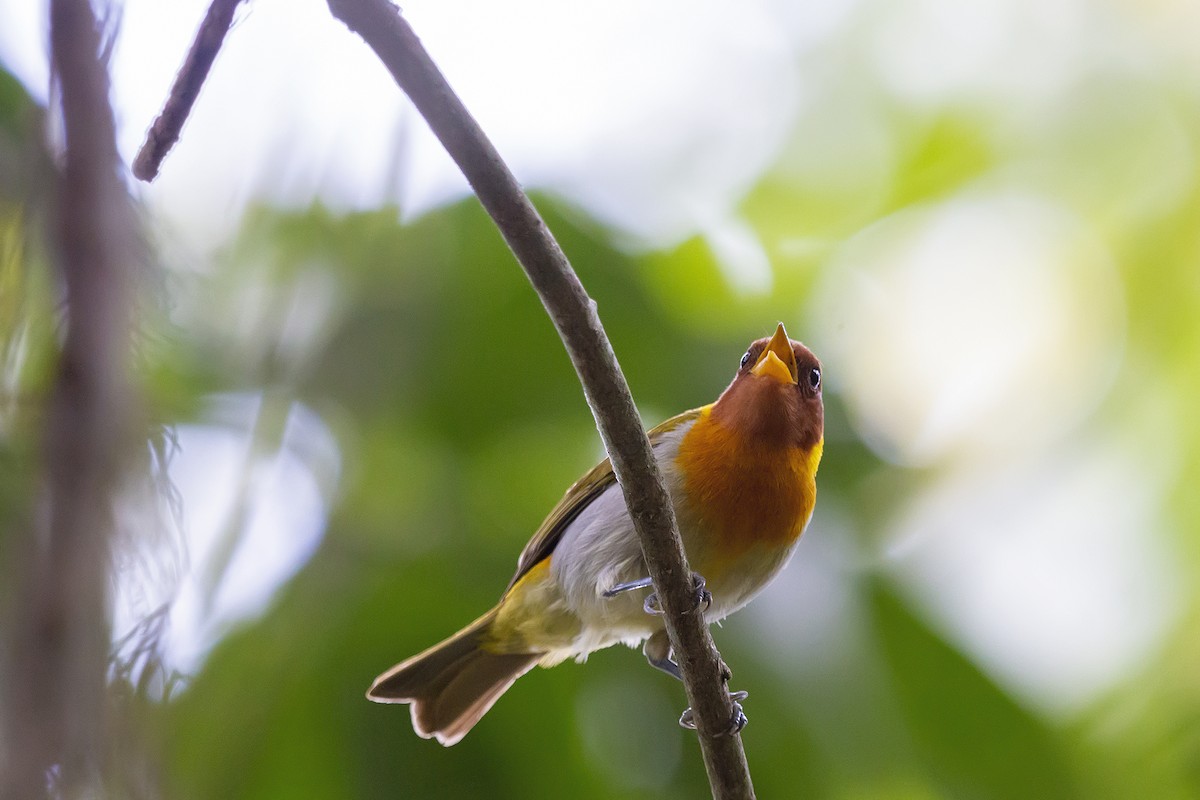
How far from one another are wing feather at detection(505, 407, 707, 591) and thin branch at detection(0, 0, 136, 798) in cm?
250

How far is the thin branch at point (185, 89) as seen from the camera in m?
1.41

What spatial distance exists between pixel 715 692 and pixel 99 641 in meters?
1.93

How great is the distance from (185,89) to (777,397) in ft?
6.65

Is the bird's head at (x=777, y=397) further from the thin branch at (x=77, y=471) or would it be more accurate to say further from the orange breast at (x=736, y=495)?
the thin branch at (x=77, y=471)

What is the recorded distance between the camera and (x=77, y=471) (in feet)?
2.05

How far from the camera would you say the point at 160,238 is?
1.02 meters

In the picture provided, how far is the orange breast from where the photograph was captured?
2.96m

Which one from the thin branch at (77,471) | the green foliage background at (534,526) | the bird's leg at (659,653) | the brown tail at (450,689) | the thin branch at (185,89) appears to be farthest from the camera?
the green foliage background at (534,526)

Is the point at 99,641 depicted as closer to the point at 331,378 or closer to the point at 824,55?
the point at 331,378

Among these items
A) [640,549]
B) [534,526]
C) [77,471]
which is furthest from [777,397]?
[77,471]

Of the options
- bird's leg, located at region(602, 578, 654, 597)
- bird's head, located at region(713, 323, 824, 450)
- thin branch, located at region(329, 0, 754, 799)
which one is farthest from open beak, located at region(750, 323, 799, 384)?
thin branch, located at region(329, 0, 754, 799)

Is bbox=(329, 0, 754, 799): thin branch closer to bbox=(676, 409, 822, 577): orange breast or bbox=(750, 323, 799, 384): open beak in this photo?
bbox=(676, 409, 822, 577): orange breast

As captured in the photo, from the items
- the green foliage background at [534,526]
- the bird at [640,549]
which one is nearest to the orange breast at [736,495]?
the bird at [640,549]

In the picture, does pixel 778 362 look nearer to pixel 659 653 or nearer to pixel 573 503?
pixel 573 503
